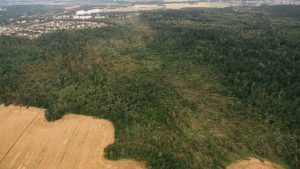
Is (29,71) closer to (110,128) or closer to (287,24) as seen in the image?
(110,128)

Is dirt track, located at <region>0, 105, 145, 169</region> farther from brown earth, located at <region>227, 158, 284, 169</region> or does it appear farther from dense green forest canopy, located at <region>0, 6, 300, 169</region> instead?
brown earth, located at <region>227, 158, 284, 169</region>

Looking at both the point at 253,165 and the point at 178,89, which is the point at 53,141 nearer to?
the point at 178,89

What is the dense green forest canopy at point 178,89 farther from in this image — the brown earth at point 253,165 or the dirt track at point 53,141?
the dirt track at point 53,141

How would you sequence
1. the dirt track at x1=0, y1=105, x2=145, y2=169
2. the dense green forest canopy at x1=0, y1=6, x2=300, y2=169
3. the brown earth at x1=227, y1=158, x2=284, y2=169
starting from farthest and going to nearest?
the dense green forest canopy at x1=0, y1=6, x2=300, y2=169
the dirt track at x1=0, y1=105, x2=145, y2=169
the brown earth at x1=227, y1=158, x2=284, y2=169

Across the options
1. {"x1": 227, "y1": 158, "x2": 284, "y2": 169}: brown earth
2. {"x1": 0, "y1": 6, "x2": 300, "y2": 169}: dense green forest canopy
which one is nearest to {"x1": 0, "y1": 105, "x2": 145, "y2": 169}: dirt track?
{"x1": 0, "y1": 6, "x2": 300, "y2": 169}: dense green forest canopy

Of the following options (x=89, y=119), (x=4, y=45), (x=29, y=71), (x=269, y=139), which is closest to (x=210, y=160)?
(x=269, y=139)

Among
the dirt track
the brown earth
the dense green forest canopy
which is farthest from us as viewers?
the dense green forest canopy
